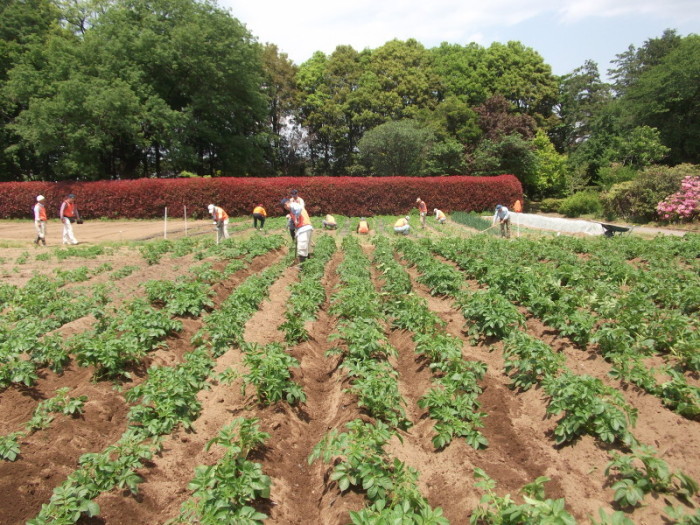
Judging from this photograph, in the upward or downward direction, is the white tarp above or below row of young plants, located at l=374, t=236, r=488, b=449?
above

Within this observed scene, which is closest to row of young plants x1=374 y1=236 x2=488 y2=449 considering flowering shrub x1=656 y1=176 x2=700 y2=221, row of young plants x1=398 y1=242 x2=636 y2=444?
row of young plants x1=398 y1=242 x2=636 y2=444

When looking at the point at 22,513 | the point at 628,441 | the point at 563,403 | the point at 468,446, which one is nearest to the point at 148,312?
the point at 22,513

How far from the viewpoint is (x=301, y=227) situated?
11117 millimetres

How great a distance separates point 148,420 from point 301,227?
23.6 feet

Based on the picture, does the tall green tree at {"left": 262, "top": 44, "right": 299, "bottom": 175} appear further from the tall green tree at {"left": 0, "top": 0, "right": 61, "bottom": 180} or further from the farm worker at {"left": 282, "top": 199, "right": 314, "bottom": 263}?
the farm worker at {"left": 282, "top": 199, "right": 314, "bottom": 263}

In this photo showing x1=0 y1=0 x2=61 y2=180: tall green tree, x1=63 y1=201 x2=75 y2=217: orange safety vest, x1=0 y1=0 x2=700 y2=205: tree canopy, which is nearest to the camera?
x1=63 y1=201 x2=75 y2=217: orange safety vest

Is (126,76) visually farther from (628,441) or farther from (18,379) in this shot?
(628,441)

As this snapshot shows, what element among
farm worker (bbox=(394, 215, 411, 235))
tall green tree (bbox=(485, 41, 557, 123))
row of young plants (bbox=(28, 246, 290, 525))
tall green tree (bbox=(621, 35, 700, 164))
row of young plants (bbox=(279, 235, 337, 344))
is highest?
tall green tree (bbox=(485, 41, 557, 123))

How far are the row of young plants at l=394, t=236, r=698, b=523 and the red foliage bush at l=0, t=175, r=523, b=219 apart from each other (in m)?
23.2

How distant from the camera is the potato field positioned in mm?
3234

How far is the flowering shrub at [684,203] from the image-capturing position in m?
20.6

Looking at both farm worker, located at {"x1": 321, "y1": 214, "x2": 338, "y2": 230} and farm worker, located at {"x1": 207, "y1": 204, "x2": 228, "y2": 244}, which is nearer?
farm worker, located at {"x1": 207, "y1": 204, "x2": 228, "y2": 244}

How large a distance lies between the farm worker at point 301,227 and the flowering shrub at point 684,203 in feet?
62.8

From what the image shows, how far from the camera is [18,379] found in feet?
15.9
